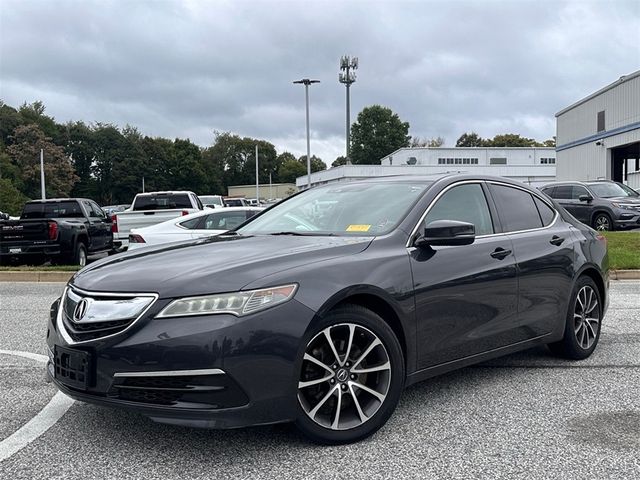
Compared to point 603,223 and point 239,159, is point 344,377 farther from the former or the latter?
point 239,159

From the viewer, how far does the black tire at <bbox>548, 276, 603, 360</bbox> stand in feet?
16.5

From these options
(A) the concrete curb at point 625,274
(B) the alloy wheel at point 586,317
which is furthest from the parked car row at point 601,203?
(B) the alloy wheel at point 586,317

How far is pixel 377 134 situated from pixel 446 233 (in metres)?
105

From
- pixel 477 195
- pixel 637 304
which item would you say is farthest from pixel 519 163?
pixel 477 195

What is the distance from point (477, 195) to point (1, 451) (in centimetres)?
347

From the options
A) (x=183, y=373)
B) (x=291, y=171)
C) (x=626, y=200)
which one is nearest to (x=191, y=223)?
(x=183, y=373)

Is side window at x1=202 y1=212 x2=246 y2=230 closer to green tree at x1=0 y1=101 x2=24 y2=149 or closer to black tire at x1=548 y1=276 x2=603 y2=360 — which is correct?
black tire at x1=548 y1=276 x2=603 y2=360

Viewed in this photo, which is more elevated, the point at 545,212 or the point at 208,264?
the point at 545,212

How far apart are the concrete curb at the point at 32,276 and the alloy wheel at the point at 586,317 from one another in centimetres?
973

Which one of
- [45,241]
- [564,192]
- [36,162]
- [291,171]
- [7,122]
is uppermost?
[7,122]

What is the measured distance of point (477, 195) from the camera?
15.2ft

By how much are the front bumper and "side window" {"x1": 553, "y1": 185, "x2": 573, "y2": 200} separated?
18.1 meters

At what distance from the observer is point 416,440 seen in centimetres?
348

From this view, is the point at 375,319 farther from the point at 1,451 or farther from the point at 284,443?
the point at 1,451
